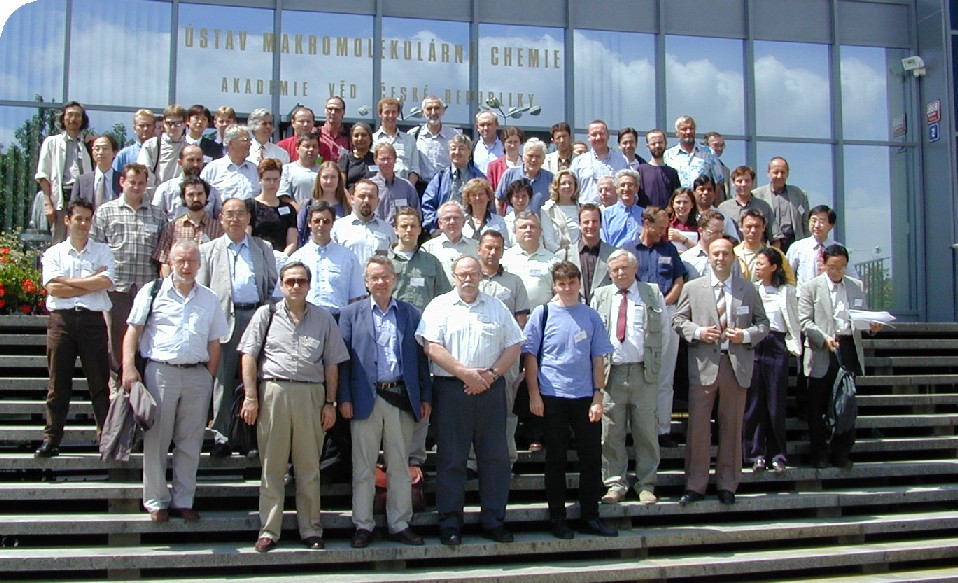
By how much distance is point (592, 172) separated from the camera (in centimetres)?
1020

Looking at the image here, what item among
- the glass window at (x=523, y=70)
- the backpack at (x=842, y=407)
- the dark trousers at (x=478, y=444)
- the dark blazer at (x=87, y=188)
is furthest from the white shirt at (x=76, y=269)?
the glass window at (x=523, y=70)

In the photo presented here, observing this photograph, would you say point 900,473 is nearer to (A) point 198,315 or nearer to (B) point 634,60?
(A) point 198,315

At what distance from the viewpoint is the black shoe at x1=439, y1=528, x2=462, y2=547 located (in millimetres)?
6602

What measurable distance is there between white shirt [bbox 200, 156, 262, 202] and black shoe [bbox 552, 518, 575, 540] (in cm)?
406

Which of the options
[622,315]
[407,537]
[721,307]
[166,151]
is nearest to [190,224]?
[166,151]

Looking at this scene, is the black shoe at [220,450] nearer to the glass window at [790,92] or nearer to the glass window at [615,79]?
the glass window at [615,79]

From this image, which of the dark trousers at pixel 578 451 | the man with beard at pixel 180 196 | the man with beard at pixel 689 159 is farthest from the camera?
the man with beard at pixel 689 159

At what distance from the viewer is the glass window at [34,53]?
12523 millimetres

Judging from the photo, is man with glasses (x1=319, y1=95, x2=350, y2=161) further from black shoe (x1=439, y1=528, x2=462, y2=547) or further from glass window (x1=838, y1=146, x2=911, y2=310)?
glass window (x1=838, y1=146, x2=911, y2=310)

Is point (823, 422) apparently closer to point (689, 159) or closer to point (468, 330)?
point (468, 330)

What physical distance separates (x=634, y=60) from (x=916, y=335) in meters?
5.90

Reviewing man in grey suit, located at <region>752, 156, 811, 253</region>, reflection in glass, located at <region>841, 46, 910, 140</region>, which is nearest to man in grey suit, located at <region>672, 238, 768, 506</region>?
man in grey suit, located at <region>752, 156, 811, 253</region>

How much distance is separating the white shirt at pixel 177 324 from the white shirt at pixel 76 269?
0.73 meters

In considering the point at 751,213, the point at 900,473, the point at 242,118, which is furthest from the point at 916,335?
the point at 242,118
